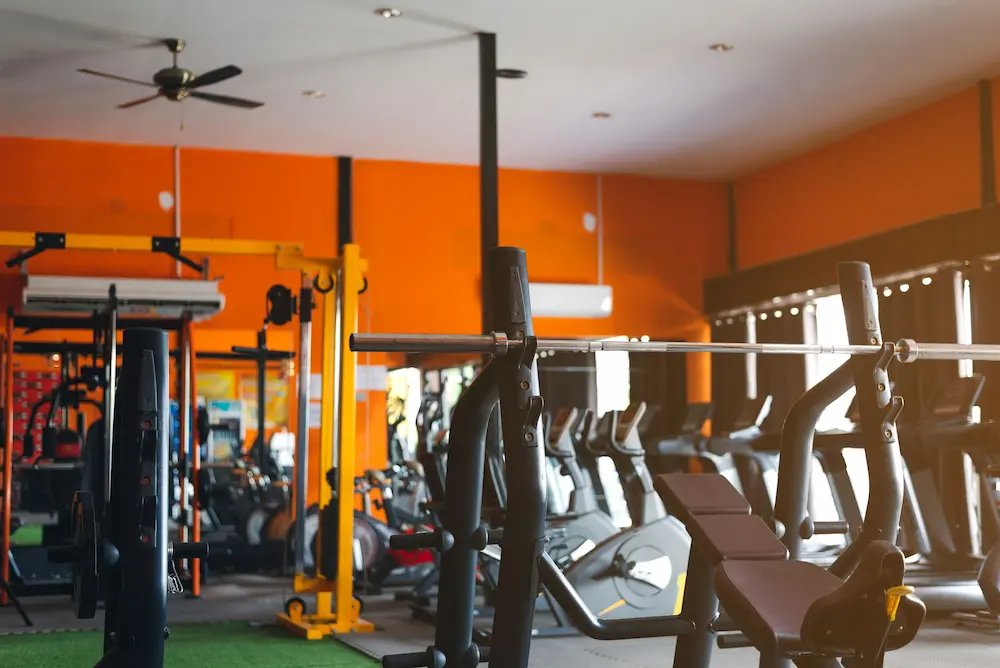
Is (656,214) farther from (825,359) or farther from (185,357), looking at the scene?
(185,357)

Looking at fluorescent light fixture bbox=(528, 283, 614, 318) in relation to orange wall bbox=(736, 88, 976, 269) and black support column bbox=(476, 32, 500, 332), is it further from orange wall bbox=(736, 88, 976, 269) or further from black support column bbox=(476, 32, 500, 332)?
black support column bbox=(476, 32, 500, 332)

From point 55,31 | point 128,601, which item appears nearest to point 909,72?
point 55,31

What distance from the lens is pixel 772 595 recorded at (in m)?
1.96

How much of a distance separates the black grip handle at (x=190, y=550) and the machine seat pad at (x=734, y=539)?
1.49m

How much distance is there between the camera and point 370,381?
914cm

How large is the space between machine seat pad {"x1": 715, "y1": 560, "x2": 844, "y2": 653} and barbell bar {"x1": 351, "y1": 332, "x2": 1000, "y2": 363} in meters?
0.57

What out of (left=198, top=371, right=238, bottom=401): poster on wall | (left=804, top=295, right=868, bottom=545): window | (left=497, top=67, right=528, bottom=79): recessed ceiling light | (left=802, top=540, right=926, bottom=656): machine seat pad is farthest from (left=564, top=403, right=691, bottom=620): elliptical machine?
(left=198, top=371, right=238, bottom=401): poster on wall

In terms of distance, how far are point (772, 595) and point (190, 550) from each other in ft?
5.50

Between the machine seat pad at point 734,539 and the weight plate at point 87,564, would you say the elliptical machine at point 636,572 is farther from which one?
the machine seat pad at point 734,539

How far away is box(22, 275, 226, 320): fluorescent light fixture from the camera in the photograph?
7.64m

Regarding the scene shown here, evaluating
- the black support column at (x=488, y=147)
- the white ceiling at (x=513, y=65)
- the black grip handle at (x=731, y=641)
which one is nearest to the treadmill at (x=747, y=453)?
the black support column at (x=488, y=147)

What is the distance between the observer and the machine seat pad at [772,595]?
1.89 m

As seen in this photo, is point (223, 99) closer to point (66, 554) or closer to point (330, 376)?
point (330, 376)

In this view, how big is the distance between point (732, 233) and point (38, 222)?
234 inches
